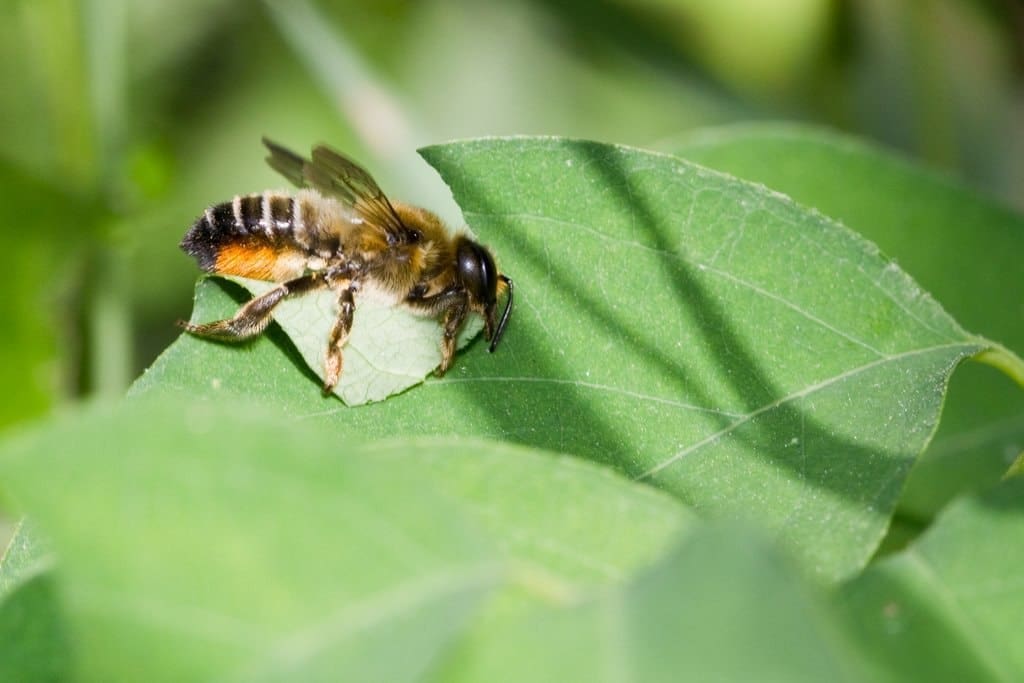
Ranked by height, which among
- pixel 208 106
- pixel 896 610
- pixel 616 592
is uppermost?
pixel 616 592

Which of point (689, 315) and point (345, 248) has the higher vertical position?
point (689, 315)

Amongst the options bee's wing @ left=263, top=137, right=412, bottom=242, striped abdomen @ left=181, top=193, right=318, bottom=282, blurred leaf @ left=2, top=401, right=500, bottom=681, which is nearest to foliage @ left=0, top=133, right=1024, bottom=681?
blurred leaf @ left=2, top=401, right=500, bottom=681

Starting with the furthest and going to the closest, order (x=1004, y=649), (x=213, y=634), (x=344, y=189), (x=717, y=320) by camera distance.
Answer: (x=344, y=189), (x=717, y=320), (x=1004, y=649), (x=213, y=634)

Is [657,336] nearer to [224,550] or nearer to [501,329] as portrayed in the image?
[501,329]

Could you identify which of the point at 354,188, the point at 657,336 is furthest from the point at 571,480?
the point at 354,188

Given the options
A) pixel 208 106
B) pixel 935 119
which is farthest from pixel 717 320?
pixel 208 106

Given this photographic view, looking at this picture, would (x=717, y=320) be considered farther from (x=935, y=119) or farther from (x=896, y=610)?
(x=935, y=119)

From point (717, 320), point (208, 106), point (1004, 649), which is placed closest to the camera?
point (1004, 649)
